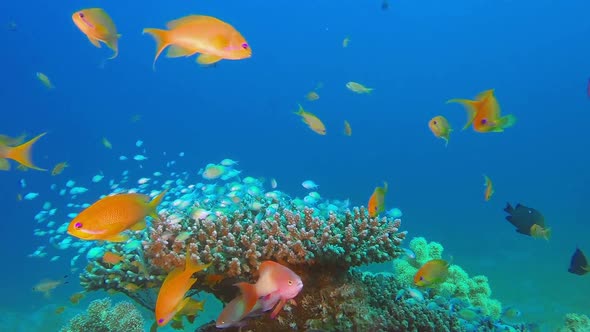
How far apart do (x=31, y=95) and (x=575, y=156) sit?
3408 inches

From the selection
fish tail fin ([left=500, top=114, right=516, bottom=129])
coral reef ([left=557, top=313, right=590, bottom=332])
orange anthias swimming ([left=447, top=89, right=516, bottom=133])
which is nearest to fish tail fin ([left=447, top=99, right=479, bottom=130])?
orange anthias swimming ([left=447, top=89, right=516, bottom=133])

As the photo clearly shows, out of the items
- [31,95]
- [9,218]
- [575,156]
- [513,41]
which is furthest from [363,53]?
[9,218]

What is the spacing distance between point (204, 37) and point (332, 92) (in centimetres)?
7611

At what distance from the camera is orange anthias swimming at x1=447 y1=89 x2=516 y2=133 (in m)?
4.54

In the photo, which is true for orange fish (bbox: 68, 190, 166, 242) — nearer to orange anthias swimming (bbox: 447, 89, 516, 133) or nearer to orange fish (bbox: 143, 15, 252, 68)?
orange fish (bbox: 143, 15, 252, 68)

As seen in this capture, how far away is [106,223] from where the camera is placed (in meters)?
2.91

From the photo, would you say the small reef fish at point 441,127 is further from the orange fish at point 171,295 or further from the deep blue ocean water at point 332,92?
the deep blue ocean water at point 332,92

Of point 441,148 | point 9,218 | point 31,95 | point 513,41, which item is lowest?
point 9,218

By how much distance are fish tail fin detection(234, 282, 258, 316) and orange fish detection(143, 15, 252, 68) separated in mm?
1765

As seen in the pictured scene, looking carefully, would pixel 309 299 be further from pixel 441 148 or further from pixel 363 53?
pixel 363 53

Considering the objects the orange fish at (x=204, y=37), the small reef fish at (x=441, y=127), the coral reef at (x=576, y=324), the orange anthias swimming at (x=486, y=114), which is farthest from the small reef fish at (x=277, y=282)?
the coral reef at (x=576, y=324)

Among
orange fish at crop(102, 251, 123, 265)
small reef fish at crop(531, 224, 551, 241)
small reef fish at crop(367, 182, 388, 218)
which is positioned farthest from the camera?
small reef fish at crop(531, 224, 551, 241)

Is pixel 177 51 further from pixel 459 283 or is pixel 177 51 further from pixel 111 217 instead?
pixel 459 283

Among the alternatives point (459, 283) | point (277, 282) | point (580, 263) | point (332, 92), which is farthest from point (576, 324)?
point (332, 92)
